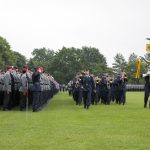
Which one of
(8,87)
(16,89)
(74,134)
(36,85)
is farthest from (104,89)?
(74,134)

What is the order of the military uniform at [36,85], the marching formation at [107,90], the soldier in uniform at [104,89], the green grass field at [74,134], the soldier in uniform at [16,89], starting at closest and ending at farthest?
the green grass field at [74,134] < the military uniform at [36,85] < the soldier in uniform at [16,89] < the marching formation at [107,90] < the soldier in uniform at [104,89]

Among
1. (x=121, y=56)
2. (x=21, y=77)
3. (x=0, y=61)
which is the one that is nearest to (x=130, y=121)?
(x=21, y=77)

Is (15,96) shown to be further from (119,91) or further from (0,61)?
(0,61)

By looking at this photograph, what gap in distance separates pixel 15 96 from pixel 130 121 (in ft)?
33.2

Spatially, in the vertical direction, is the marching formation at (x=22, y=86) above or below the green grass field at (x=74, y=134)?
above

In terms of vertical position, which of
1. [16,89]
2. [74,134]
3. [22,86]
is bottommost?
[74,134]

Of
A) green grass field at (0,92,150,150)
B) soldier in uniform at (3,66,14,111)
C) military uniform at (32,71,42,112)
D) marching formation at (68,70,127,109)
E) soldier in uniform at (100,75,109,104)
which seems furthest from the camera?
soldier in uniform at (100,75,109,104)

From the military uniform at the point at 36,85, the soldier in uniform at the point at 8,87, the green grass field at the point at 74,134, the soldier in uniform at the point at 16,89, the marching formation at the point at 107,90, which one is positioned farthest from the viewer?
the marching formation at the point at 107,90

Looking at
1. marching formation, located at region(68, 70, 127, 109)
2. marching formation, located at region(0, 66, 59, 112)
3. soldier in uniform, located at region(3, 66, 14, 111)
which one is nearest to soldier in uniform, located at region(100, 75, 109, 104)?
marching formation, located at region(68, 70, 127, 109)

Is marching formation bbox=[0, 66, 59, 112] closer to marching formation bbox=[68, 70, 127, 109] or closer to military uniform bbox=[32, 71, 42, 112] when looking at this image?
military uniform bbox=[32, 71, 42, 112]

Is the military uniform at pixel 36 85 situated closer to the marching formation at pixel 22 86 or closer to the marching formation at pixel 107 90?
the marching formation at pixel 22 86

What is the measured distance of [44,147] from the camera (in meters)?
10.9

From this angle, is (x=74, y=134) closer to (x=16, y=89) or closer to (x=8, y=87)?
(x=8, y=87)

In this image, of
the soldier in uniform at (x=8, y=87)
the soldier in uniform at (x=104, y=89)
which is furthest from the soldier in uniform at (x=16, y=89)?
the soldier in uniform at (x=104, y=89)
